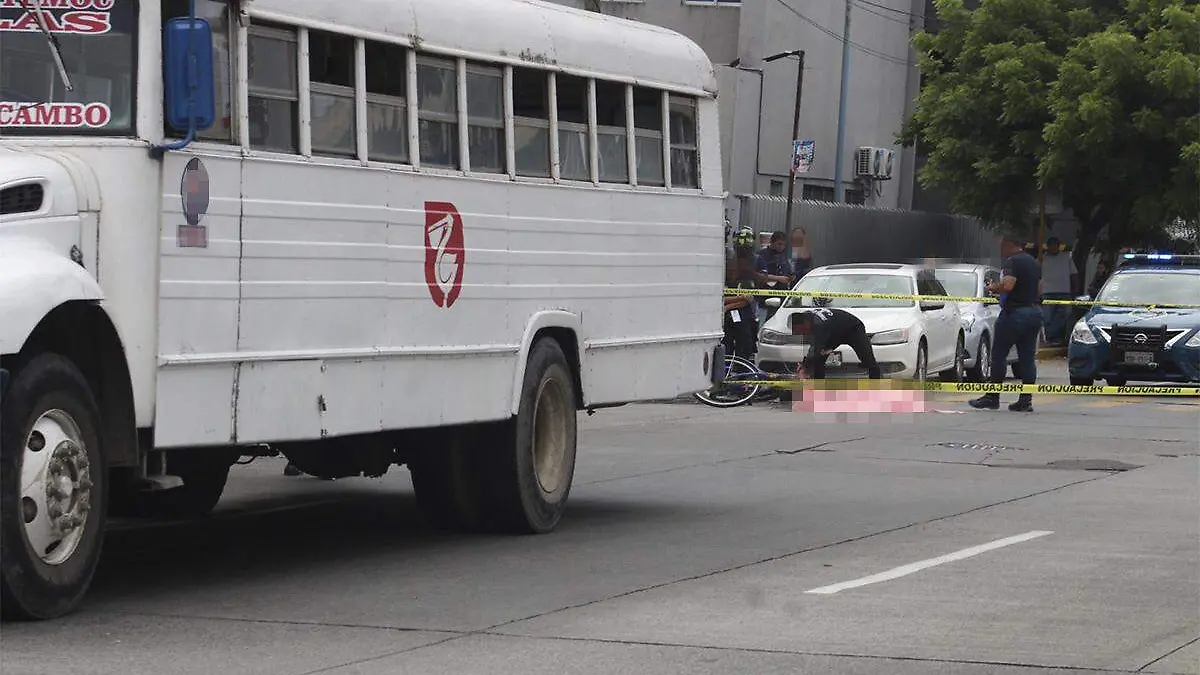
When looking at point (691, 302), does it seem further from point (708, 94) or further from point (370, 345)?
point (370, 345)

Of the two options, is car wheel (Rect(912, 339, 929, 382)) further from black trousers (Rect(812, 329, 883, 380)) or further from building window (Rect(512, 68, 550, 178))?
building window (Rect(512, 68, 550, 178))

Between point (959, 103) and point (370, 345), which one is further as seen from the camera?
point (959, 103)

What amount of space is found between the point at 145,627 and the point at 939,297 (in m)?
17.7

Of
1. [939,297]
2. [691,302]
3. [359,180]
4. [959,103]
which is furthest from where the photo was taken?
[959,103]

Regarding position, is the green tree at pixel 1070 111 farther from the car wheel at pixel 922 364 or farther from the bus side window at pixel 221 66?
the bus side window at pixel 221 66

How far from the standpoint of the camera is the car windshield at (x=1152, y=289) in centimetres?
2603

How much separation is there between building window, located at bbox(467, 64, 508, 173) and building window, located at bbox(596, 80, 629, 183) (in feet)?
3.68

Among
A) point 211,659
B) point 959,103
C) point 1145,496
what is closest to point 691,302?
point 1145,496

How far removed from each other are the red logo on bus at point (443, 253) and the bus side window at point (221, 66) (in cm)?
158

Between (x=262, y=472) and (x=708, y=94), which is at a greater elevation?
(x=708, y=94)

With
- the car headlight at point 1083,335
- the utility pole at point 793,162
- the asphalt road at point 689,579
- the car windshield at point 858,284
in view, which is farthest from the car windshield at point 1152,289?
the asphalt road at point 689,579

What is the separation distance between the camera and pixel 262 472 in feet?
51.2

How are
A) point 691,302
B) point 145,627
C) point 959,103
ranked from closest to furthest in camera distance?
point 145,627 < point 691,302 < point 959,103

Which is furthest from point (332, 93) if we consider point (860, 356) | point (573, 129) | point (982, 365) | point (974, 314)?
point (982, 365)
